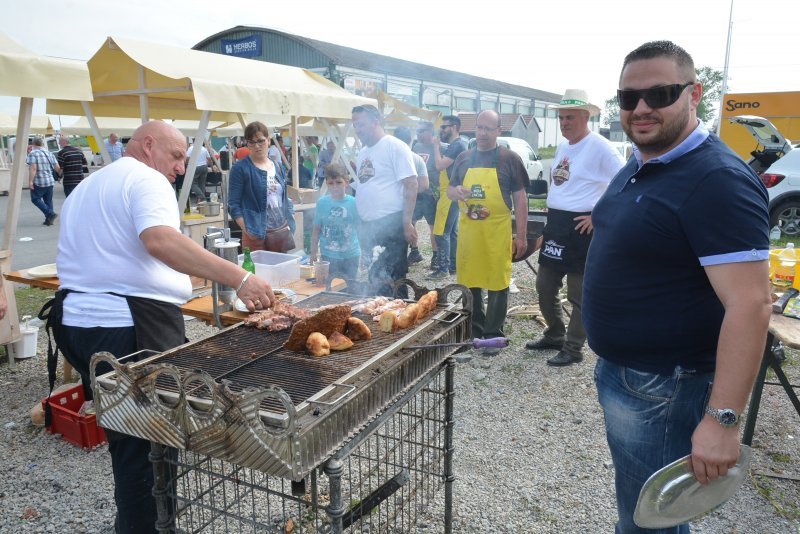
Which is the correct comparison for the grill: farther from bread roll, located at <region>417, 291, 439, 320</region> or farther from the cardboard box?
the cardboard box

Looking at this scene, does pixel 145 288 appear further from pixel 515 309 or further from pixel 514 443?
pixel 515 309

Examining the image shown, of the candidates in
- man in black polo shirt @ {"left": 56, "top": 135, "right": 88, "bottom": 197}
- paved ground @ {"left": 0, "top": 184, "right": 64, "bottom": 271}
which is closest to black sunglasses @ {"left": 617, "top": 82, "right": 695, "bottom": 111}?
paved ground @ {"left": 0, "top": 184, "right": 64, "bottom": 271}

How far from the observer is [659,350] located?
1762 mm

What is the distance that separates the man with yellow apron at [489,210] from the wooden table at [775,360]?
7.16ft

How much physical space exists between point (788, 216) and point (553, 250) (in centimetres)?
805

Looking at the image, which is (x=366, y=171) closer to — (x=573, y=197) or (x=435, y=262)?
(x=573, y=197)

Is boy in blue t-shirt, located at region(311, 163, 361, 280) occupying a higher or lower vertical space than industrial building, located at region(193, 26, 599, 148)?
lower

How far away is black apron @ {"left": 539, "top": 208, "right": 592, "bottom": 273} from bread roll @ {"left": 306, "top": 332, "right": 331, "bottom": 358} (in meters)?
2.92

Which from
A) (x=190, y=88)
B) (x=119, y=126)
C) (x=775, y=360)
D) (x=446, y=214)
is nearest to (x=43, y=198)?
(x=119, y=126)

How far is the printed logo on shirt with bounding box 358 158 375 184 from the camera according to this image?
5.33 m

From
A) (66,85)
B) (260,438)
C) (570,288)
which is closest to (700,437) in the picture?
(260,438)

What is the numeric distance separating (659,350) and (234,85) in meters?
5.94

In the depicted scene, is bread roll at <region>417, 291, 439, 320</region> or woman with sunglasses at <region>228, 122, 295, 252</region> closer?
bread roll at <region>417, 291, 439, 320</region>

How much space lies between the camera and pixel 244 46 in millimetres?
27734
